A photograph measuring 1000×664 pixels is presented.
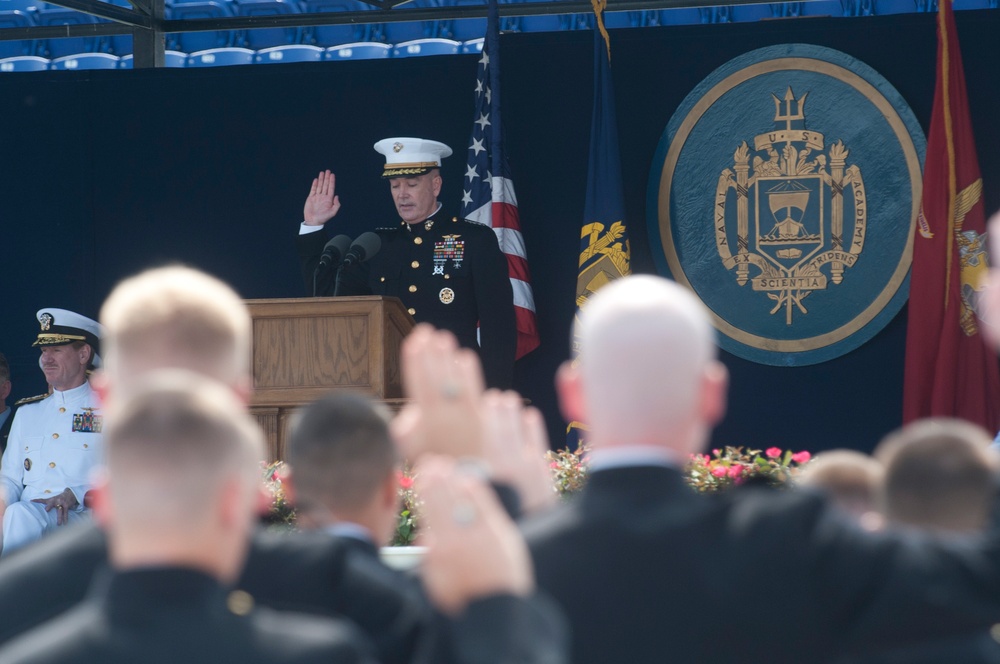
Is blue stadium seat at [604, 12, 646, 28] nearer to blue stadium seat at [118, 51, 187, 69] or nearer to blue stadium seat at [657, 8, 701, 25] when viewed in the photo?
blue stadium seat at [657, 8, 701, 25]

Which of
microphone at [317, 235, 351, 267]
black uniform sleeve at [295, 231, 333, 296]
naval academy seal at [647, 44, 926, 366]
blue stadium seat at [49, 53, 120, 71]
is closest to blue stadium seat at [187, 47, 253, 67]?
blue stadium seat at [49, 53, 120, 71]

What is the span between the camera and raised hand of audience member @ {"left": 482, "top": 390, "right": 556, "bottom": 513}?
1501 millimetres

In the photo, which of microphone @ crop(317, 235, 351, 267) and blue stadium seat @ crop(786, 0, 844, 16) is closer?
microphone @ crop(317, 235, 351, 267)

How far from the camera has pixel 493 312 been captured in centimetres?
645

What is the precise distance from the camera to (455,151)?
23.2 ft

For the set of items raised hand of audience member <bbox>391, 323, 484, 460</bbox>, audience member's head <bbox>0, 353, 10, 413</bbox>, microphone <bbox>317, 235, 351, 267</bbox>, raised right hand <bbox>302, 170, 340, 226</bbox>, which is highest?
raised right hand <bbox>302, 170, 340, 226</bbox>

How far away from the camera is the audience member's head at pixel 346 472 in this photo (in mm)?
1665

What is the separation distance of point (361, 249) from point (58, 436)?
1771 mm

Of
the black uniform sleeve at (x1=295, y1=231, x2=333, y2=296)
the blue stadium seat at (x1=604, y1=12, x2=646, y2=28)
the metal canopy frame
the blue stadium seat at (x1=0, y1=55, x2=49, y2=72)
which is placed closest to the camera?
the black uniform sleeve at (x1=295, y1=231, x2=333, y2=296)

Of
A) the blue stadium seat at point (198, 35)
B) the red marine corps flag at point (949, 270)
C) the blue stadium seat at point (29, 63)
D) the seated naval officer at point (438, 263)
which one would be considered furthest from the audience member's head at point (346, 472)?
the blue stadium seat at point (29, 63)

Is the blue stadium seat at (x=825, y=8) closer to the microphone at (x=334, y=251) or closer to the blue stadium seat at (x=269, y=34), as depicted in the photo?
the blue stadium seat at (x=269, y=34)

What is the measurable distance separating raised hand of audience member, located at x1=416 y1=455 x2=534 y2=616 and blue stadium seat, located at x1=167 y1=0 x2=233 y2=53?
6628mm

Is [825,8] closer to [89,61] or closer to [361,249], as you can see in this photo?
[361,249]

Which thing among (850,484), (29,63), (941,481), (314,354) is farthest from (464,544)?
(29,63)
